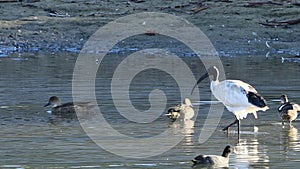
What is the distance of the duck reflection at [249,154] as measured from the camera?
1138cm

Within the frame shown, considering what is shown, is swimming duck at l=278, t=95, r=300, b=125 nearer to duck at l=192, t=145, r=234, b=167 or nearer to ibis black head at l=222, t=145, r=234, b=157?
ibis black head at l=222, t=145, r=234, b=157

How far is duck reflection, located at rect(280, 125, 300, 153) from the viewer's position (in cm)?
1227

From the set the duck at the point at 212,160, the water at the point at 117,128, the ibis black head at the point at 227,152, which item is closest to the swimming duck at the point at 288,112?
the water at the point at 117,128

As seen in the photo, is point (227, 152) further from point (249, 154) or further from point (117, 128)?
point (117, 128)

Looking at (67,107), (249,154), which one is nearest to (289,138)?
(249,154)

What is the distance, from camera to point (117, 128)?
Result: 538 inches

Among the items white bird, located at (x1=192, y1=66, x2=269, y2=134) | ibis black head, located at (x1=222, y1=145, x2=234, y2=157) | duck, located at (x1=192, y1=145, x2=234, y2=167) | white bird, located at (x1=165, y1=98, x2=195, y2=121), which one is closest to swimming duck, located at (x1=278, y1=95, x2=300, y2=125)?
white bird, located at (x1=192, y1=66, x2=269, y2=134)

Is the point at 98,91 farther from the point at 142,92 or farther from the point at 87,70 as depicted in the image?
the point at 87,70

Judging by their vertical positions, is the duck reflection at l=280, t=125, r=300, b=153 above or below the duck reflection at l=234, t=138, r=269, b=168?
above

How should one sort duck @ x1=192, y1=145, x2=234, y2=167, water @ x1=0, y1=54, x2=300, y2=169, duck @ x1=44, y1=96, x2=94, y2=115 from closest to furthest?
duck @ x1=192, y1=145, x2=234, y2=167, water @ x1=0, y1=54, x2=300, y2=169, duck @ x1=44, y1=96, x2=94, y2=115

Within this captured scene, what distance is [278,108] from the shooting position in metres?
15.4

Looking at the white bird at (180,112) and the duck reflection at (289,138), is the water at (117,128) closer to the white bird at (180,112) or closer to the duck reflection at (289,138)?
the duck reflection at (289,138)

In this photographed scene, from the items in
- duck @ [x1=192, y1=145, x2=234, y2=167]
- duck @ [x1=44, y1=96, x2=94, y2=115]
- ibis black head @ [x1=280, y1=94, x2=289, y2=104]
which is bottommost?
duck @ [x1=192, y1=145, x2=234, y2=167]

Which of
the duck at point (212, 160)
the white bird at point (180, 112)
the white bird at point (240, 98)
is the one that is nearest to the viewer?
the duck at point (212, 160)
